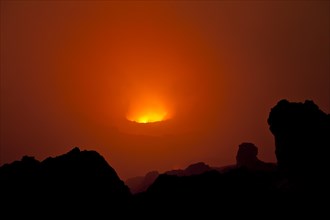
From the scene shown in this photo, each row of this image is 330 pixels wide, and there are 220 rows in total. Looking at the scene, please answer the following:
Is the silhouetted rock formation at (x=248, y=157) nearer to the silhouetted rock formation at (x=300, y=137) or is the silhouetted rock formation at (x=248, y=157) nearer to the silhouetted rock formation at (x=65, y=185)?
the silhouetted rock formation at (x=300, y=137)

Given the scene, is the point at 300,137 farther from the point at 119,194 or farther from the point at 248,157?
the point at 248,157

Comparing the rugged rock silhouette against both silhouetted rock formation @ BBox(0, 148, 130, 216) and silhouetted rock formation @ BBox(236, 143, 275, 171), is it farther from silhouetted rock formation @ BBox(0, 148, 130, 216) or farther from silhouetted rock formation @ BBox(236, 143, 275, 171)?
silhouetted rock formation @ BBox(236, 143, 275, 171)

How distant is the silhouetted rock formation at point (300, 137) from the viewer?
116 ft

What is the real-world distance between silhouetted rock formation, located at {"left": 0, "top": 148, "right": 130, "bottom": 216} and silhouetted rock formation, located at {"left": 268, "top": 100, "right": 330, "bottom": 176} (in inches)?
845

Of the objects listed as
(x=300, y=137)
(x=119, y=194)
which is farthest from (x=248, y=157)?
(x=119, y=194)

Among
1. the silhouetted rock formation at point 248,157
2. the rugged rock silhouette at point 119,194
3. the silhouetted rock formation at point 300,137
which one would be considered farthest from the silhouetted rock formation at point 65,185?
the silhouetted rock formation at point 248,157

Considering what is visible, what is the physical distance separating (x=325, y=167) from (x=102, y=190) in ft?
77.7

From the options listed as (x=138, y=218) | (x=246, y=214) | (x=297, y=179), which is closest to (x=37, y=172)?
(x=138, y=218)

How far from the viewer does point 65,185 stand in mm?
24281

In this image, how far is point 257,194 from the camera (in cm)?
2677

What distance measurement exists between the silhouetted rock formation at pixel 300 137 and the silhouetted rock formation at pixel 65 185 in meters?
21.5

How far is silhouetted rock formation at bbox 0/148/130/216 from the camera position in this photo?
2292 centimetres

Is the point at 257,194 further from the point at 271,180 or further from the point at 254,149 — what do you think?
the point at 254,149

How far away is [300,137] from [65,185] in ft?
92.2
